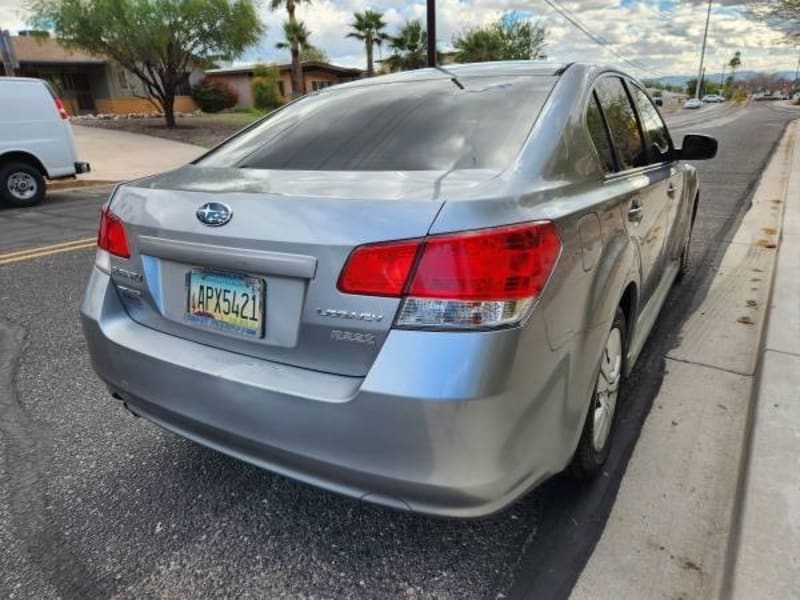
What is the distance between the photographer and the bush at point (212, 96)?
1457 inches

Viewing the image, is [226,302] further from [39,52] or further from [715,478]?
[39,52]

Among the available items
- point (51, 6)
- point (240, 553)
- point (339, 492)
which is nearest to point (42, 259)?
point (240, 553)

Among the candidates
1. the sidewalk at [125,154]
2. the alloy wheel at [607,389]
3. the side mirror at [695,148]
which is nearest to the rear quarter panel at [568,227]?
the alloy wheel at [607,389]

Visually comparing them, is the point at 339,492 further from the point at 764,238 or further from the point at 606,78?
the point at 764,238

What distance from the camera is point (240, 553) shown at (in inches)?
81.0

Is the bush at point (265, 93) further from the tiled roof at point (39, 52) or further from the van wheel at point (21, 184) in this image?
the van wheel at point (21, 184)

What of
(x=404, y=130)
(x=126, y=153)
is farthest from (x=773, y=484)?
(x=126, y=153)

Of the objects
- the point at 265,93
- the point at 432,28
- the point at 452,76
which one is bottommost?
the point at 265,93

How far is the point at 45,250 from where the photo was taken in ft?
21.0

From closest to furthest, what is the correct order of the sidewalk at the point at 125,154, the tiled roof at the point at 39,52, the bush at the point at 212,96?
the sidewalk at the point at 125,154
the tiled roof at the point at 39,52
the bush at the point at 212,96

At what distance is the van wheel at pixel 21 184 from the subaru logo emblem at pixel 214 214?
974 centimetres

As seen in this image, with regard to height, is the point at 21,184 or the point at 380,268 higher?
the point at 380,268

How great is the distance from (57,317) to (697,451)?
417 centimetres

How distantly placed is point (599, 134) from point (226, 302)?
1557mm
